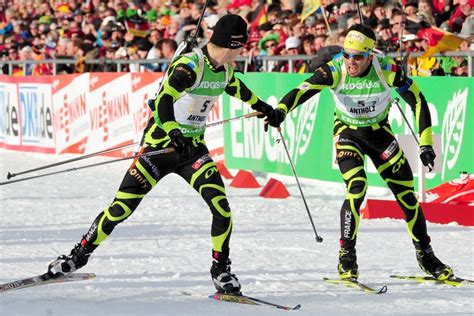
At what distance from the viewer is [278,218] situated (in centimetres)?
1235

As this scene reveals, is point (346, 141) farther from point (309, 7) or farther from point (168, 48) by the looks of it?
point (168, 48)

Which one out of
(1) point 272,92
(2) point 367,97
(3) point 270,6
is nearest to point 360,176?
(2) point 367,97

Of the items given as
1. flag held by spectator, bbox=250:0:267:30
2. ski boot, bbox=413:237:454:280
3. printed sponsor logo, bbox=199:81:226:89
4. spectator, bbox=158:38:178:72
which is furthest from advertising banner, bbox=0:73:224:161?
printed sponsor logo, bbox=199:81:226:89

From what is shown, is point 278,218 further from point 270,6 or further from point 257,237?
point 270,6

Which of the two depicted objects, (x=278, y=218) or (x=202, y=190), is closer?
(x=202, y=190)

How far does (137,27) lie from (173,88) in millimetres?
14250

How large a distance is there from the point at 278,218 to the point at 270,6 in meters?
6.72

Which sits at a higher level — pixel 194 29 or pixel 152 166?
pixel 194 29


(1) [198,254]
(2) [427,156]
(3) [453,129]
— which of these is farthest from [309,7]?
(2) [427,156]

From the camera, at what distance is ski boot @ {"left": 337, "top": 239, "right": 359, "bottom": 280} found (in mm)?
8320

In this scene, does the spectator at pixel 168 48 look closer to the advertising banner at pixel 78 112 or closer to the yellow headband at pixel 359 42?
the advertising banner at pixel 78 112

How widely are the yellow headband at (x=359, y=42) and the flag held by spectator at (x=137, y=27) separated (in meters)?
13.2

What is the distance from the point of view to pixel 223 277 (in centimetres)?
776

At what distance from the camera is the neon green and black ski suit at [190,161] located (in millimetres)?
7750
